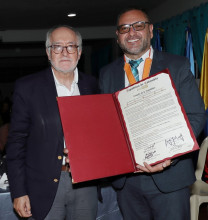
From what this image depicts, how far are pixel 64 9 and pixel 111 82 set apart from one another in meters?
5.19

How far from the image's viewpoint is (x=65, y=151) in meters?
1.70

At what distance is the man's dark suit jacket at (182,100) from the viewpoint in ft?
5.95

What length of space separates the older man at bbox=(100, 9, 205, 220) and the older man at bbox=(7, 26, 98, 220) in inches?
10.0

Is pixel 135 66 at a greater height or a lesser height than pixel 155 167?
greater

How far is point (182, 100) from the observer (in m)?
1.83

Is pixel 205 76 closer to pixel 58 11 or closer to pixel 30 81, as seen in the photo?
pixel 30 81

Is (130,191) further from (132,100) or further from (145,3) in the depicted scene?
(145,3)

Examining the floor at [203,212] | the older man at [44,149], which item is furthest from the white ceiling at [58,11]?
the older man at [44,149]

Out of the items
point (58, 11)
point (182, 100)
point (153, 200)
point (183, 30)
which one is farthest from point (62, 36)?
point (58, 11)

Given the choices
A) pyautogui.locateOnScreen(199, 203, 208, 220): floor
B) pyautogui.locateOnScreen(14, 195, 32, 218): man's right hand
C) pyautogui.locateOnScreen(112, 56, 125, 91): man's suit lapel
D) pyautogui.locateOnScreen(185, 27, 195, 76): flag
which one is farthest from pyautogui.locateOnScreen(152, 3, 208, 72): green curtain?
pyautogui.locateOnScreen(14, 195, 32, 218): man's right hand
